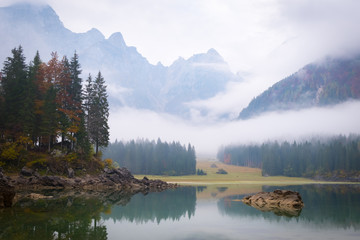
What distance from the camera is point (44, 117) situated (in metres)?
69.0

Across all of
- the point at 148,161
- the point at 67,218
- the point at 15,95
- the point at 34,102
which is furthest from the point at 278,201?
the point at 148,161

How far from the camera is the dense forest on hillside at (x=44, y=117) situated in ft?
217

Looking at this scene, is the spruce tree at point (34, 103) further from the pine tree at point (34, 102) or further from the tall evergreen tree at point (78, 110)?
the tall evergreen tree at point (78, 110)

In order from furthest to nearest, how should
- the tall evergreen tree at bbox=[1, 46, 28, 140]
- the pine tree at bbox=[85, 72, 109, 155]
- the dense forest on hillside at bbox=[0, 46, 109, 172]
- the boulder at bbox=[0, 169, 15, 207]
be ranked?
the pine tree at bbox=[85, 72, 109, 155] < the tall evergreen tree at bbox=[1, 46, 28, 140] < the dense forest on hillside at bbox=[0, 46, 109, 172] < the boulder at bbox=[0, 169, 15, 207]

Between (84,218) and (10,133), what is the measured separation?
149ft

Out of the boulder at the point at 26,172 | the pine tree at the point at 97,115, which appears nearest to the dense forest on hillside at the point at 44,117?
the pine tree at the point at 97,115

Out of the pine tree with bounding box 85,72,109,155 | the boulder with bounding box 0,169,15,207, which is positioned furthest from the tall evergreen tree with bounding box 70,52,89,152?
the boulder with bounding box 0,169,15,207

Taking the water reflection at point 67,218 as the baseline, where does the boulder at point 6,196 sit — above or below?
above

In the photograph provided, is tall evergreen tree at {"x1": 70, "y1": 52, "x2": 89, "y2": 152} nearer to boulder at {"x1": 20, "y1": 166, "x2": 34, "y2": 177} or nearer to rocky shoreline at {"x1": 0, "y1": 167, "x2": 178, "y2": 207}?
rocky shoreline at {"x1": 0, "y1": 167, "x2": 178, "y2": 207}

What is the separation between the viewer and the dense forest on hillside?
66.2 meters

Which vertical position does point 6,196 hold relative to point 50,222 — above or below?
above

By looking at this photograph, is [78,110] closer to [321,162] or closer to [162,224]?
[162,224]

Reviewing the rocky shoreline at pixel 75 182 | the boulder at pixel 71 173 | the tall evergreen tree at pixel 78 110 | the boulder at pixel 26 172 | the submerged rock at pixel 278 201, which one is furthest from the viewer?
the tall evergreen tree at pixel 78 110

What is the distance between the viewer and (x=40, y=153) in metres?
69.6
